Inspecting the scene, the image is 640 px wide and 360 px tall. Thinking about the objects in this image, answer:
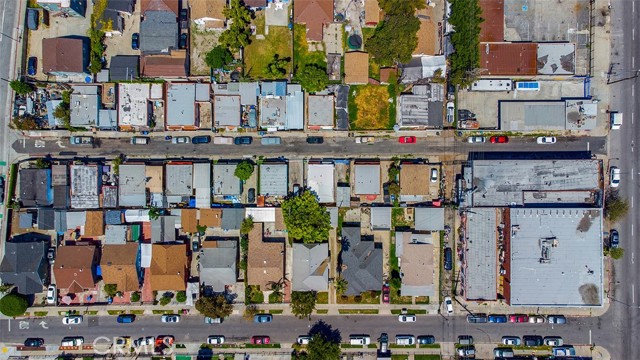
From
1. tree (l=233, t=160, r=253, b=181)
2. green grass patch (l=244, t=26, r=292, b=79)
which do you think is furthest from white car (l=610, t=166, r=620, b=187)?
tree (l=233, t=160, r=253, b=181)

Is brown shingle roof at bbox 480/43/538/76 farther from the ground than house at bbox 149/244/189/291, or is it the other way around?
brown shingle roof at bbox 480/43/538/76

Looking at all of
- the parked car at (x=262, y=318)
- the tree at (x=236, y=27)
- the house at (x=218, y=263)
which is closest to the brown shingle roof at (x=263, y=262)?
the house at (x=218, y=263)

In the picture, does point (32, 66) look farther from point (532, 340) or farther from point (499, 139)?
point (532, 340)

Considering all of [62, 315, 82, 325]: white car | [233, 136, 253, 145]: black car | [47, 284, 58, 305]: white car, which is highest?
[233, 136, 253, 145]: black car

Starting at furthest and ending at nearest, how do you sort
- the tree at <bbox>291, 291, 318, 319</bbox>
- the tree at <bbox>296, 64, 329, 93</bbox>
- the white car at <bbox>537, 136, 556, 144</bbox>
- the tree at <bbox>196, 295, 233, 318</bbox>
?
the white car at <bbox>537, 136, 556, 144</bbox> → the tree at <bbox>296, 64, 329, 93</bbox> → the tree at <bbox>291, 291, 318, 319</bbox> → the tree at <bbox>196, 295, 233, 318</bbox>

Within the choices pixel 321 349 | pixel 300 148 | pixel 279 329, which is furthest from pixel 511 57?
pixel 279 329

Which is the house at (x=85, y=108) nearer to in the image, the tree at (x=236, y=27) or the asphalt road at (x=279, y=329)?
the tree at (x=236, y=27)

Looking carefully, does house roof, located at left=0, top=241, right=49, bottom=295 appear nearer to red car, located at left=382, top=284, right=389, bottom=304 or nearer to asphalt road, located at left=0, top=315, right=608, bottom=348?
asphalt road, located at left=0, top=315, right=608, bottom=348
